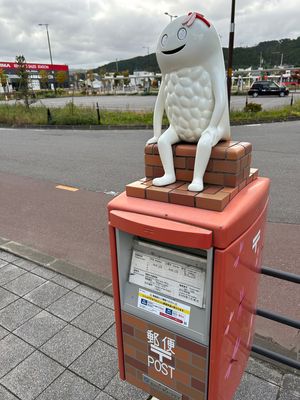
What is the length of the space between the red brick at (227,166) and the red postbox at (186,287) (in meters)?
0.12

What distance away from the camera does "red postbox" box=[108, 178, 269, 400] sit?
3.95 feet

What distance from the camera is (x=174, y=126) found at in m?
1.47

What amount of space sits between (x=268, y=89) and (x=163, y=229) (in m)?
31.1

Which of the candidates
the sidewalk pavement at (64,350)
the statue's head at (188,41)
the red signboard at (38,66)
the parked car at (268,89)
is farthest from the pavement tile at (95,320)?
the red signboard at (38,66)

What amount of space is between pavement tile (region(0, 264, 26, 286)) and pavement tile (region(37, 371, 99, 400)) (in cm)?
138

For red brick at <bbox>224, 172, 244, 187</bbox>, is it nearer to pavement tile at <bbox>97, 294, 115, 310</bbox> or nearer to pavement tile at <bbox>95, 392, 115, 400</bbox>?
pavement tile at <bbox>95, 392, 115, 400</bbox>

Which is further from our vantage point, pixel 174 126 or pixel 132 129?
pixel 132 129

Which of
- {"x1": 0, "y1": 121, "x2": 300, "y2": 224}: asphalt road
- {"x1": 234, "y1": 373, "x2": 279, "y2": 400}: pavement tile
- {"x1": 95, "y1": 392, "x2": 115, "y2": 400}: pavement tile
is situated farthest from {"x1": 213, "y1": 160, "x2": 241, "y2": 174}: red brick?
{"x1": 0, "y1": 121, "x2": 300, "y2": 224}: asphalt road

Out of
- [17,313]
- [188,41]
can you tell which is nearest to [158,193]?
[188,41]

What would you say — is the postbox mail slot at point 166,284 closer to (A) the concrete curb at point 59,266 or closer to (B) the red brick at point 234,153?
(B) the red brick at point 234,153

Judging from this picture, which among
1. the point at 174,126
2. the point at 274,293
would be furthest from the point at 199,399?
the point at 274,293

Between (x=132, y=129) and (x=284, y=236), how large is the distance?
1094cm

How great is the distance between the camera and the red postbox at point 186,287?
3.95 feet

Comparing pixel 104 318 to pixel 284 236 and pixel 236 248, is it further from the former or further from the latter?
pixel 284 236
